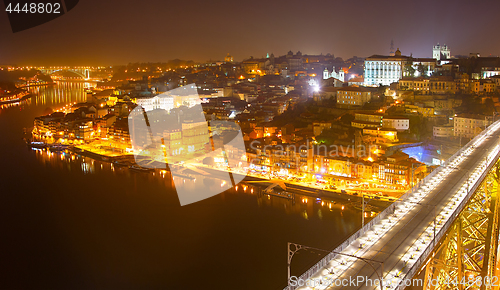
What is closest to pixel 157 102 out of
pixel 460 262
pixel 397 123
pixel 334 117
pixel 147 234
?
pixel 334 117

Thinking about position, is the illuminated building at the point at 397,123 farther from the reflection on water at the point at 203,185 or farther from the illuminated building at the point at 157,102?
the illuminated building at the point at 157,102

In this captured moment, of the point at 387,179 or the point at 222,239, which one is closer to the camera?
the point at 222,239

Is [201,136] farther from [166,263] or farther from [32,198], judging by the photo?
[166,263]

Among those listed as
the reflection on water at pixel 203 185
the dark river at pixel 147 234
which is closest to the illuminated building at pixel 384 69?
the reflection on water at pixel 203 185

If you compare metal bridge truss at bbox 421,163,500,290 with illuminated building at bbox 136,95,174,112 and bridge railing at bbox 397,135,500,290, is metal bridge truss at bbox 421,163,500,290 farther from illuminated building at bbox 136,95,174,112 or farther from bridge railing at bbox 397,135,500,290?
illuminated building at bbox 136,95,174,112

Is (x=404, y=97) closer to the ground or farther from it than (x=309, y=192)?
farther from it

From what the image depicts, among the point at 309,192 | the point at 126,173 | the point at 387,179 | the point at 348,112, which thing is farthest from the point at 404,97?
the point at 126,173
